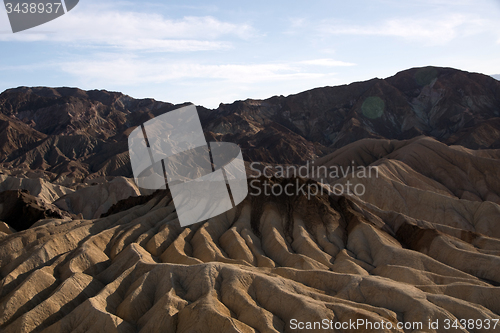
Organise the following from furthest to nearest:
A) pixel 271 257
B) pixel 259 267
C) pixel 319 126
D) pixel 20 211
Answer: pixel 319 126 → pixel 20 211 → pixel 271 257 → pixel 259 267

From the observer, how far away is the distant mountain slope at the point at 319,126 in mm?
142000

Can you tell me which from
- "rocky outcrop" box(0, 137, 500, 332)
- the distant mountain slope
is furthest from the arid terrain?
the distant mountain slope

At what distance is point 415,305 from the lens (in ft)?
86.5

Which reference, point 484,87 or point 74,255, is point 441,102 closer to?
point 484,87

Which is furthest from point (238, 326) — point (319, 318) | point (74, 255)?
point (74, 255)

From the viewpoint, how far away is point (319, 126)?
600ft

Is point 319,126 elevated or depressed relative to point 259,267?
elevated

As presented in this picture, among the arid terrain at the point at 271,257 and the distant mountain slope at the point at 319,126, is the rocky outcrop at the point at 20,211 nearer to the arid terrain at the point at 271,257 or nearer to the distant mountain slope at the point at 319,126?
the arid terrain at the point at 271,257

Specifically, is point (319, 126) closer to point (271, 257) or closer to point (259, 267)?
point (271, 257)

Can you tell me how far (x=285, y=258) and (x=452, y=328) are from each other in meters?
19.0

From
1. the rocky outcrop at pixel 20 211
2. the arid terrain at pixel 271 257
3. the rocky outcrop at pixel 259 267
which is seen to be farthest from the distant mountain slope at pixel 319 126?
the rocky outcrop at pixel 259 267

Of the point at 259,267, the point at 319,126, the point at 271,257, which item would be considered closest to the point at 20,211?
the point at 271,257

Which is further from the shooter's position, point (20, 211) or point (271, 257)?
point (20, 211)

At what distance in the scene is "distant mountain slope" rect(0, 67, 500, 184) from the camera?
5591 inches
